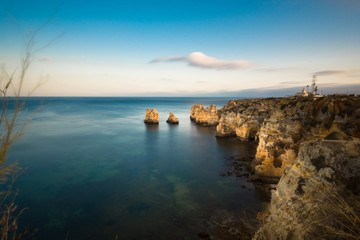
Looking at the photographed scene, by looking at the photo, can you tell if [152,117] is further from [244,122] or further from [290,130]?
[290,130]

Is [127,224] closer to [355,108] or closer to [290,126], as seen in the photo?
[290,126]

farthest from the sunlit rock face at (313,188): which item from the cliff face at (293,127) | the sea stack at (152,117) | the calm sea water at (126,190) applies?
the sea stack at (152,117)

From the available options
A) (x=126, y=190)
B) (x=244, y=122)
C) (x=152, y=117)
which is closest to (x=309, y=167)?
(x=126, y=190)

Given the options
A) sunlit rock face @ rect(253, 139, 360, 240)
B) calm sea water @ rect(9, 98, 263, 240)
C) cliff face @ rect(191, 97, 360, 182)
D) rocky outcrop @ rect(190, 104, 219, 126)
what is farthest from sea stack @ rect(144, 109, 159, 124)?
sunlit rock face @ rect(253, 139, 360, 240)

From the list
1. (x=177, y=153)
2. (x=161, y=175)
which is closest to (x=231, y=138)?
(x=177, y=153)

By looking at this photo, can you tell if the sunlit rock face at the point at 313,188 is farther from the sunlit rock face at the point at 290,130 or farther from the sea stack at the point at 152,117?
the sea stack at the point at 152,117

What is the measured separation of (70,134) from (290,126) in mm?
53435

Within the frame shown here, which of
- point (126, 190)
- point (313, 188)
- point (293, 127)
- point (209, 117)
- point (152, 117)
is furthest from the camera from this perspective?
point (152, 117)

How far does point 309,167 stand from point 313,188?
1201mm

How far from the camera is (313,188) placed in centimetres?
841

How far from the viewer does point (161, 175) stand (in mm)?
25438

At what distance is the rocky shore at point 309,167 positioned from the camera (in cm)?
748

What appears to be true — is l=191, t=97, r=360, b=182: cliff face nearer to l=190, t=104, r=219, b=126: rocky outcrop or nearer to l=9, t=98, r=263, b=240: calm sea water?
l=9, t=98, r=263, b=240: calm sea water

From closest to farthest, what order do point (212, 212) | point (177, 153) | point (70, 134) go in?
point (212, 212), point (177, 153), point (70, 134)
